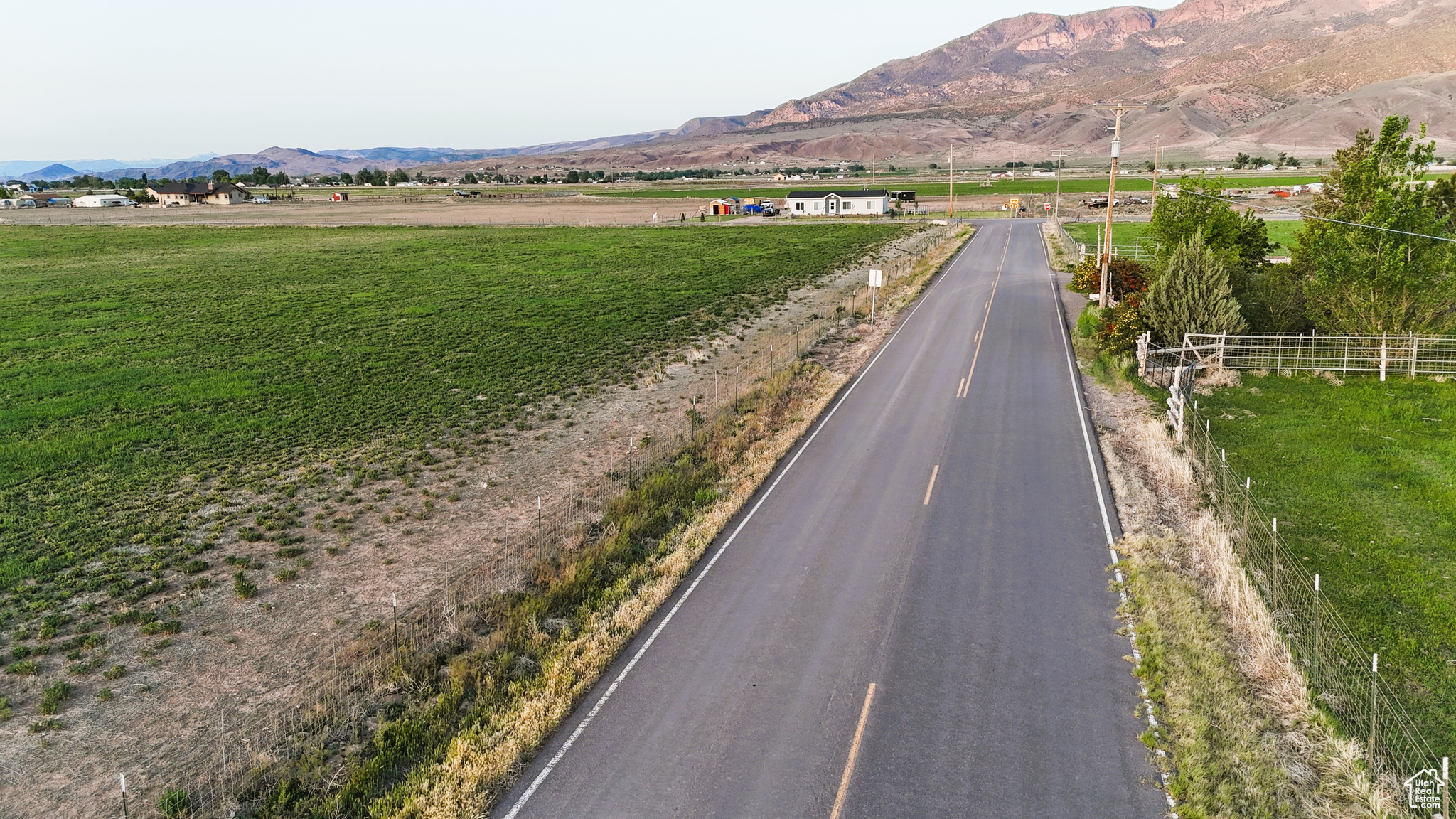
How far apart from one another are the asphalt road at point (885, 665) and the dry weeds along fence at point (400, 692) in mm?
557

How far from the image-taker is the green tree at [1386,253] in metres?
32.5

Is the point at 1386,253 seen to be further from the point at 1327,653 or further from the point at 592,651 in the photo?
the point at 592,651

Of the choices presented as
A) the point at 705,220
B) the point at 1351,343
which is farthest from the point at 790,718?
the point at 705,220

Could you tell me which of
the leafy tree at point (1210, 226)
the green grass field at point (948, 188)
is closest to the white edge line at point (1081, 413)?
the leafy tree at point (1210, 226)

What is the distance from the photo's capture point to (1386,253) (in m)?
33.1

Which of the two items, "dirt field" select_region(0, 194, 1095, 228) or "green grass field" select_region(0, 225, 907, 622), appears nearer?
"green grass field" select_region(0, 225, 907, 622)

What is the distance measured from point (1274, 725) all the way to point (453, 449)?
2133cm

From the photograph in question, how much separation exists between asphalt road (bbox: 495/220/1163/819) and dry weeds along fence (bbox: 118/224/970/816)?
557mm

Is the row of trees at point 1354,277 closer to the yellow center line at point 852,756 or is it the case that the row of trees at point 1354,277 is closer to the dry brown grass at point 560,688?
the dry brown grass at point 560,688

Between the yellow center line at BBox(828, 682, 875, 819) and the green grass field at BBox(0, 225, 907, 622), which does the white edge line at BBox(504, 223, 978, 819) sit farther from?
the green grass field at BBox(0, 225, 907, 622)

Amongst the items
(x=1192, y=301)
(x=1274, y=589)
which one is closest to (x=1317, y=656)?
(x=1274, y=589)

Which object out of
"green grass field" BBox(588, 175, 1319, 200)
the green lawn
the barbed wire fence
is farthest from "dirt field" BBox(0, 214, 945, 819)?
"green grass field" BBox(588, 175, 1319, 200)

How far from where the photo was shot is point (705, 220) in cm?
11369

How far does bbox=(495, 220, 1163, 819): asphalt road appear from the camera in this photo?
461 inches
